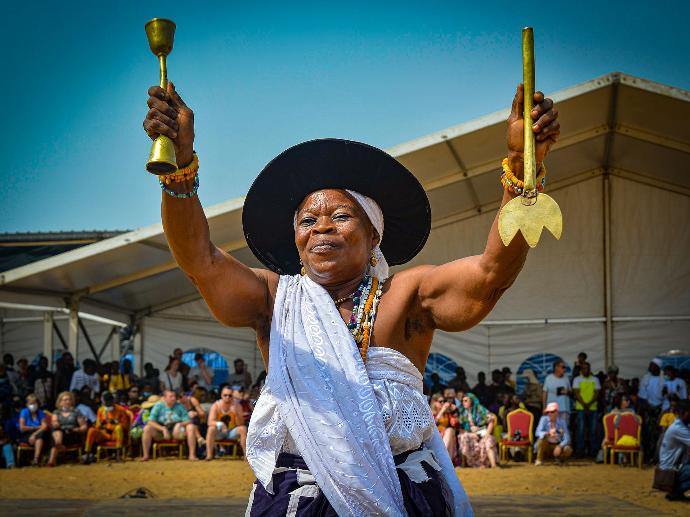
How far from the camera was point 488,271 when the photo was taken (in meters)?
2.67

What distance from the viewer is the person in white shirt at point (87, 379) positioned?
15070 millimetres

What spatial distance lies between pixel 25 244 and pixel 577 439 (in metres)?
14.7

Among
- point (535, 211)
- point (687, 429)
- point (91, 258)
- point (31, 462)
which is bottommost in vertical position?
point (31, 462)

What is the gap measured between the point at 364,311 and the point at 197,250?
58cm

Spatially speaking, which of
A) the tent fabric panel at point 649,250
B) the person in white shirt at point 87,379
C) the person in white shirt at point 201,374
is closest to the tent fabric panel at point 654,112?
the tent fabric panel at point 649,250

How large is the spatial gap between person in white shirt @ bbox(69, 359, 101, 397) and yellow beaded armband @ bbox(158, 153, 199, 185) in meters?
13.2

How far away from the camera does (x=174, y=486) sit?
10.7m

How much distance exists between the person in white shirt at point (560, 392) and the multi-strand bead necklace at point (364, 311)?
12406 mm

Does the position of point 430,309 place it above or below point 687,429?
above

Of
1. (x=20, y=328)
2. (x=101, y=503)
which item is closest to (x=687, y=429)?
(x=101, y=503)

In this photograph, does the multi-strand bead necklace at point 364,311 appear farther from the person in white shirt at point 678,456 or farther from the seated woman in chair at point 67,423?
the seated woman in chair at point 67,423

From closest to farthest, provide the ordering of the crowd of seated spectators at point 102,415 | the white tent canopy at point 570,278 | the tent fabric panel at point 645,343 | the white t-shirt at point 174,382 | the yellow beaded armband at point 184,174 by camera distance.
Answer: the yellow beaded armband at point 184,174 < the crowd of seated spectators at point 102,415 < the white t-shirt at point 174,382 < the white tent canopy at point 570,278 < the tent fabric panel at point 645,343

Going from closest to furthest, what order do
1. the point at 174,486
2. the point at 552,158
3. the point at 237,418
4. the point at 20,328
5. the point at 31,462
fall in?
the point at 174,486 < the point at 31,462 < the point at 237,418 < the point at 552,158 < the point at 20,328

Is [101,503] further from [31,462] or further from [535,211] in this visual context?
[31,462]
